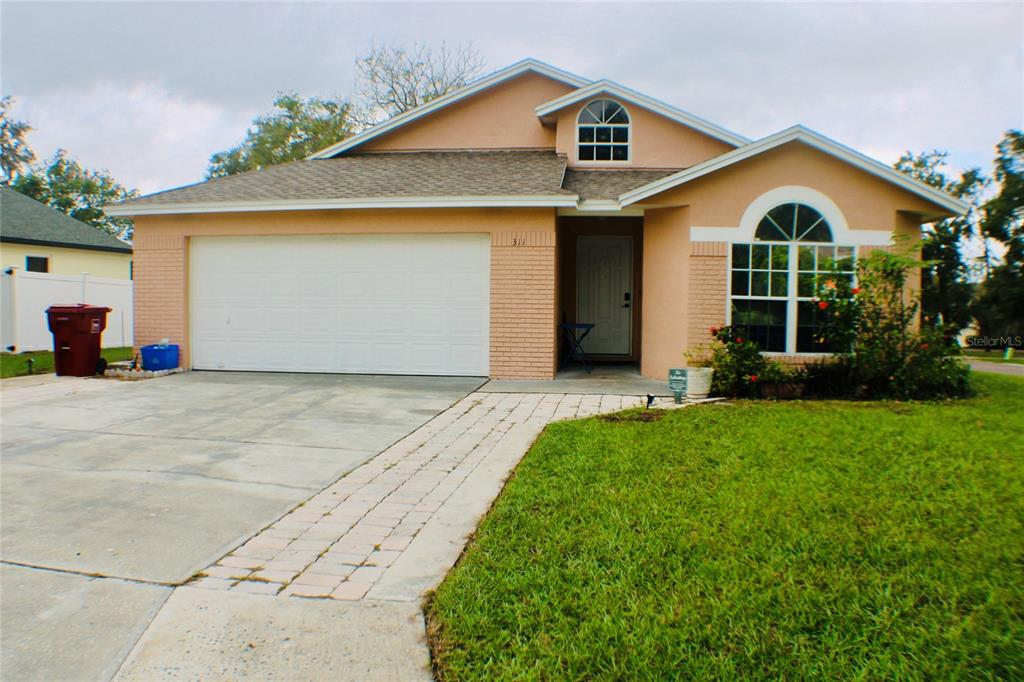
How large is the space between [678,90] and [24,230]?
23.3 m

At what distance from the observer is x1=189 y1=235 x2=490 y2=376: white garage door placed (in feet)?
36.4

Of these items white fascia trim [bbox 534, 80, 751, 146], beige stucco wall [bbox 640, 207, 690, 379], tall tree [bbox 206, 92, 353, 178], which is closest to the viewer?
beige stucco wall [bbox 640, 207, 690, 379]

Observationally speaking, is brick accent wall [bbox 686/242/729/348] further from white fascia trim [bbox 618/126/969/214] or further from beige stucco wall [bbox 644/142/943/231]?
white fascia trim [bbox 618/126/969/214]

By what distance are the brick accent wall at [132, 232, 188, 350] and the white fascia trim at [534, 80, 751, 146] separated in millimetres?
7743

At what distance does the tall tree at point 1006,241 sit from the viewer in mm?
32844

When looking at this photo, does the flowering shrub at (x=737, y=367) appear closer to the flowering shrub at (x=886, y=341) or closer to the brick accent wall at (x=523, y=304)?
the flowering shrub at (x=886, y=341)

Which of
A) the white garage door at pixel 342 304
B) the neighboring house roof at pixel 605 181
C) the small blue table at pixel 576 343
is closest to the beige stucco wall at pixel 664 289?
the neighboring house roof at pixel 605 181

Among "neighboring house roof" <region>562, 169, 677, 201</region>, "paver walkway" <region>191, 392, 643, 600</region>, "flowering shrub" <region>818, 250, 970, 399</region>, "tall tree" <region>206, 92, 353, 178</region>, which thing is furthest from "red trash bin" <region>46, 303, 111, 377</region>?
"tall tree" <region>206, 92, 353, 178</region>

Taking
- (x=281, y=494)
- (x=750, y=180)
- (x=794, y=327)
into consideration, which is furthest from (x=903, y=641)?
(x=750, y=180)

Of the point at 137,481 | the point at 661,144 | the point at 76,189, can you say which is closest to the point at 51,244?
the point at 661,144

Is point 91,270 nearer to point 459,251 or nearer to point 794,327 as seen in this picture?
point 459,251

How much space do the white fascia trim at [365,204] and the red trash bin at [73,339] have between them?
2.14 metres

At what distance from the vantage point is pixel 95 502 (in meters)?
4.57

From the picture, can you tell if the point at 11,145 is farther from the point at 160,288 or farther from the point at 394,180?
the point at 394,180
